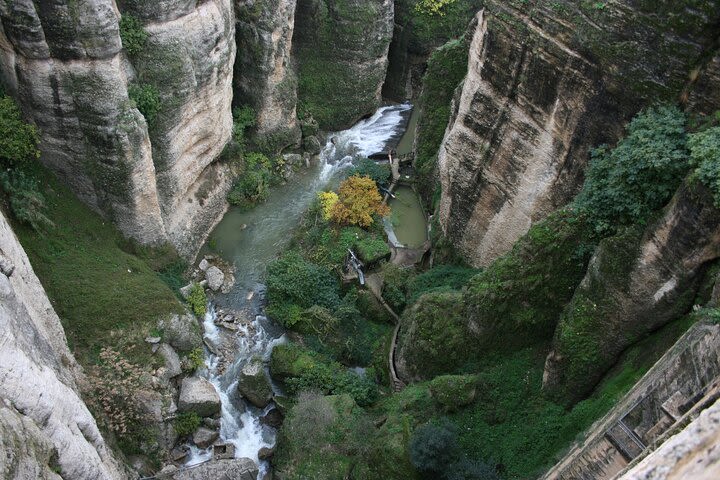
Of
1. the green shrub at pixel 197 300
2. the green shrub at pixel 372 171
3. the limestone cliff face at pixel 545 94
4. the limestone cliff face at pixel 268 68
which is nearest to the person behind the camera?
the limestone cliff face at pixel 545 94

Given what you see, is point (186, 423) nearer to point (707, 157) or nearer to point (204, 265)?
point (204, 265)

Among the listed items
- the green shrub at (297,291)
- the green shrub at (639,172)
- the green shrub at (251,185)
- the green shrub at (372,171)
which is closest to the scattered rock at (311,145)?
the green shrub at (372,171)

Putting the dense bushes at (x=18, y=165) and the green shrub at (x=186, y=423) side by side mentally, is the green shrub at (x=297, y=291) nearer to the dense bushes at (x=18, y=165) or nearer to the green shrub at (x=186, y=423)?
the green shrub at (x=186, y=423)

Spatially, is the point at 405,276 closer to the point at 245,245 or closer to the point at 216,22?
the point at 245,245

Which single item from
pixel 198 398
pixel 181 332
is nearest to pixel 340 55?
pixel 181 332

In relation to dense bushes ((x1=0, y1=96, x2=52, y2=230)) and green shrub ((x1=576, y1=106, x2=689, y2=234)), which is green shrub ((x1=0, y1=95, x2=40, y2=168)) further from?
green shrub ((x1=576, y1=106, x2=689, y2=234))

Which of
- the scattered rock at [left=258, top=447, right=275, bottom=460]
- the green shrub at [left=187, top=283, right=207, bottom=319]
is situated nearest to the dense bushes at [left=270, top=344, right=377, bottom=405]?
the scattered rock at [left=258, top=447, right=275, bottom=460]
